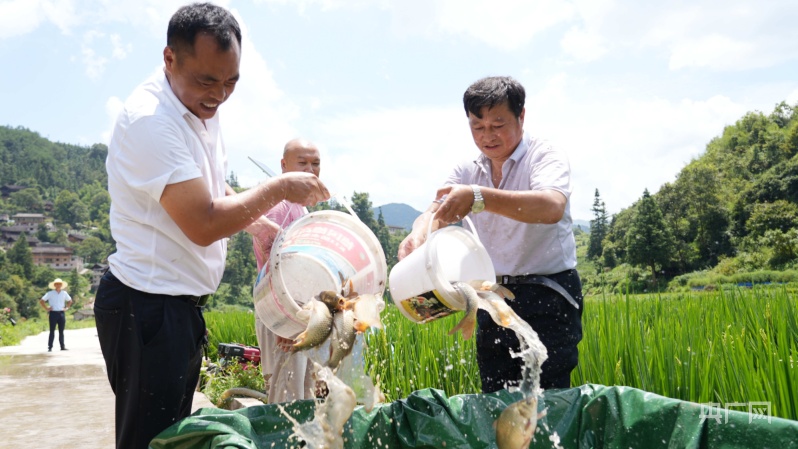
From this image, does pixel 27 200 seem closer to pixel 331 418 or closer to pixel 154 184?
pixel 154 184

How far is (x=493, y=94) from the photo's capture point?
6.87 ft

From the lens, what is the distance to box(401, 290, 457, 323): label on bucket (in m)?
1.67

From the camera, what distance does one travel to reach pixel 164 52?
1.65m

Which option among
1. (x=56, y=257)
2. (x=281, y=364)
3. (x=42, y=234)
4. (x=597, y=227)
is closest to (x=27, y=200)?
(x=42, y=234)

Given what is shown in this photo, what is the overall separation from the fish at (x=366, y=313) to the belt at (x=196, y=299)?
409mm

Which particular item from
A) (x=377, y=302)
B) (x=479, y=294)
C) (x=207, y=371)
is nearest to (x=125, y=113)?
(x=377, y=302)

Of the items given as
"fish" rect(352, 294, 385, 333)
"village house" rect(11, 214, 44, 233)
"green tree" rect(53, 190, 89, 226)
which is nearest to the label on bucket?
"fish" rect(352, 294, 385, 333)

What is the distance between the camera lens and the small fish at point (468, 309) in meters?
1.60

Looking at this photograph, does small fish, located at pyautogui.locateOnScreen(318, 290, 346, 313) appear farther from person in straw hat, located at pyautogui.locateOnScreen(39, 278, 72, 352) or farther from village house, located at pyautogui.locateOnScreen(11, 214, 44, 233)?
village house, located at pyautogui.locateOnScreen(11, 214, 44, 233)

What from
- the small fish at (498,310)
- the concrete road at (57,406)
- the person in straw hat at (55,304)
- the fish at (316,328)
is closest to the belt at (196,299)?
the fish at (316,328)

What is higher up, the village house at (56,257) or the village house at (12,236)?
the village house at (12,236)

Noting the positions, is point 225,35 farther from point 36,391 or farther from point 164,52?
point 36,391

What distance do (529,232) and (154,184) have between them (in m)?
1.17

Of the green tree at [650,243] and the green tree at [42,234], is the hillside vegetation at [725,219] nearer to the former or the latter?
the green tree at [650,243]
